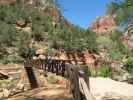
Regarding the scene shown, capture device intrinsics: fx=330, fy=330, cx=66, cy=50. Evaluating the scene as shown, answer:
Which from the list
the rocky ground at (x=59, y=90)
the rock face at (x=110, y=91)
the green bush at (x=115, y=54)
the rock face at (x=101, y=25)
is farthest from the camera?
the rock face at (x=101, y=25)

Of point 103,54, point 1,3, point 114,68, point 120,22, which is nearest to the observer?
point 120,22

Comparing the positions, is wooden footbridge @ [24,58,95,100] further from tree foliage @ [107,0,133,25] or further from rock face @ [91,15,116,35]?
rock face @ [91,15,116,35]

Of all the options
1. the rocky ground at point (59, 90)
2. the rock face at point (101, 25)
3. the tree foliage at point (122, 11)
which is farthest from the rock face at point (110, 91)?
the rock face at point (101, 25)

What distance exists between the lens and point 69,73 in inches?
605

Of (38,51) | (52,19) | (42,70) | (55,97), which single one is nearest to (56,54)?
(38,51)

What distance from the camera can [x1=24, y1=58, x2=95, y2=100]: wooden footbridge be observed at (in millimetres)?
10771

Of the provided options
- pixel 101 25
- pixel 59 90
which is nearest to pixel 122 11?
pixel 59 90

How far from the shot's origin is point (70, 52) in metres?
42.3

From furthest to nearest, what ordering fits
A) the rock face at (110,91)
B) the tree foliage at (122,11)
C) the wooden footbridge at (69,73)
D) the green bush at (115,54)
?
the green bush at (115,54) < the tree foliage at (122,11) < the rock face at (110,91) < the wooden footbridge at (69,73)

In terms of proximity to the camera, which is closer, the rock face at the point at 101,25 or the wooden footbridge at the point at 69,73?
the wooden footbridge at the point at 69,73

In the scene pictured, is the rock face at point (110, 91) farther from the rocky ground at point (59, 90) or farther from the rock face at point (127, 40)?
the rock face at point (127, 40)

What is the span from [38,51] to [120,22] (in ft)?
51.3

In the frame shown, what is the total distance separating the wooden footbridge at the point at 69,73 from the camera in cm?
1077

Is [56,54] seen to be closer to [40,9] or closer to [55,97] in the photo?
[40,9]
